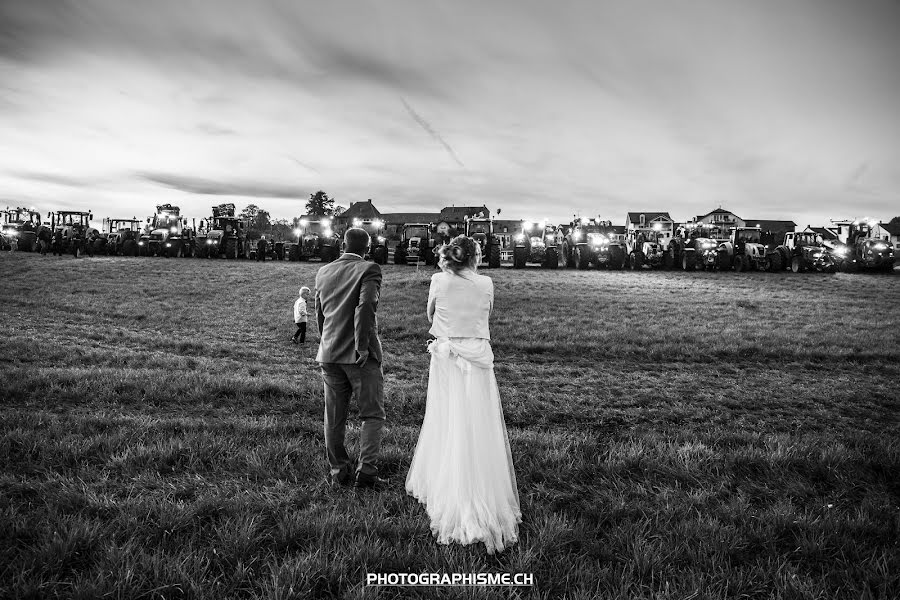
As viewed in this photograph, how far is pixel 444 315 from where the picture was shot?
10.9ft

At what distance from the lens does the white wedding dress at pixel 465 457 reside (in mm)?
2867

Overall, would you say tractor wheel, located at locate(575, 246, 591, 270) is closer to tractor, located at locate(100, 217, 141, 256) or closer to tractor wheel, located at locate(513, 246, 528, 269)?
tractor wheel, located at locate(513, 246, 528, 269)

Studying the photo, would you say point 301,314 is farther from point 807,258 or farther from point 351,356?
point 807,258

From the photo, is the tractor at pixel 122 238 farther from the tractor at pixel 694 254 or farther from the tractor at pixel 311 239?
the tractor at pixel 694 254

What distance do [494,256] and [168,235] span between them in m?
22.4

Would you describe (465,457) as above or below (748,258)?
below

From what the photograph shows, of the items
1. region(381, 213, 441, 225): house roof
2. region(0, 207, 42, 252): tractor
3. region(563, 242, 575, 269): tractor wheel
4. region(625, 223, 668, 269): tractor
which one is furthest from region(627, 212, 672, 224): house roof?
region(0, 207, 42, 252): tractor

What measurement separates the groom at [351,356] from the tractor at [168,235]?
31.8m

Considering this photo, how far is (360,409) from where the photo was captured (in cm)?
351

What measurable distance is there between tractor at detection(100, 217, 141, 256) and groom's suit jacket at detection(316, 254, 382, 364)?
34187 millimetres

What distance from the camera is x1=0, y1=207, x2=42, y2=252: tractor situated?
32.3 metres

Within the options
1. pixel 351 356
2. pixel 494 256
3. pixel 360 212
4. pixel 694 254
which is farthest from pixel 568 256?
pixel 360 212

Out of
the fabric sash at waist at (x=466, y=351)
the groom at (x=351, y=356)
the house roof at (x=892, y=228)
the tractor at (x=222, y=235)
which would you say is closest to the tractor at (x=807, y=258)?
the fabric sash at waist at (x=466, y=351)

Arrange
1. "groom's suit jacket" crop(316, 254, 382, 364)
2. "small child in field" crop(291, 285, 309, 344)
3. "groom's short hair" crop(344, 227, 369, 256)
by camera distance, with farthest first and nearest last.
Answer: "small child in field" crop(291, 285, 309, 344) < "groom's short hair" crop(344, 227, 369, 256) < "groom's suit jacket" crop(316, 254, 382, 364)
